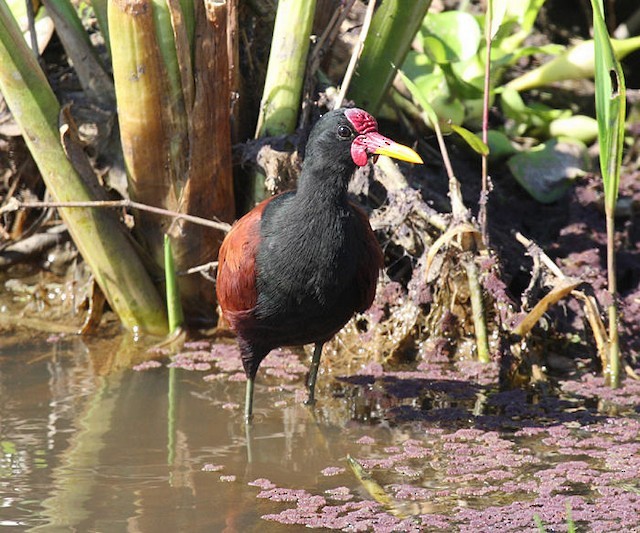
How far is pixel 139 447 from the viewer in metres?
4.07

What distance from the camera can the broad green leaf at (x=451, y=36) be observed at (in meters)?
5.92

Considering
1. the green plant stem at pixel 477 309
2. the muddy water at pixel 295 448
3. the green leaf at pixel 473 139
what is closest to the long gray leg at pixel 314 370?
the muddy water at pixel 295 448

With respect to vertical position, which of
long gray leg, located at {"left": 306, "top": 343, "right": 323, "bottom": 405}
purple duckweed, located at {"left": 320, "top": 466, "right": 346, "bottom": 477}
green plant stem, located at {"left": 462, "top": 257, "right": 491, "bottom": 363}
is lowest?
purple duckweed, located at {"left": 320, "top": 466, "right": 346, "bottom": 477}

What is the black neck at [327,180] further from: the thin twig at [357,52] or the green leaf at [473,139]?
the thin twig at [357,52]

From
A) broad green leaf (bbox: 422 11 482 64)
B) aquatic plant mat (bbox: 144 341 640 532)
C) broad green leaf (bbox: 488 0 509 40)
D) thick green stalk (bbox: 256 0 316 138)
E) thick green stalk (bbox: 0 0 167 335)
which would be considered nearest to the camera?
aquatic plant mat (bbox: 144 341 640 532)

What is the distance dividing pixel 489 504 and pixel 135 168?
242cm

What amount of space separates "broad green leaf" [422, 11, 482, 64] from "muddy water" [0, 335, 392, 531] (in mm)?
2353

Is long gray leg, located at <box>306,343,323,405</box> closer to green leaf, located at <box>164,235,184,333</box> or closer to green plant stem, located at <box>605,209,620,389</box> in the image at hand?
green leaf, located at <box>164,235,184,333</box>

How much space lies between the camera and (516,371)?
183 inches

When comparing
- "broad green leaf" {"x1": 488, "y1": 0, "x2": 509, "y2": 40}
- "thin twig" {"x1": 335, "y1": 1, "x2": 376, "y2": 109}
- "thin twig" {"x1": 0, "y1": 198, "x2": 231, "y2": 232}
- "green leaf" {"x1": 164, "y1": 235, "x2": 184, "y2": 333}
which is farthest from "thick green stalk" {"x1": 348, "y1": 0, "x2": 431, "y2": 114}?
"green leaf" {"x1": 164, "y1": 235, "x2": 184, "y2": 333}

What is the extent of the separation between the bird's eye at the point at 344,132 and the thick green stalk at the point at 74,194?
166cm

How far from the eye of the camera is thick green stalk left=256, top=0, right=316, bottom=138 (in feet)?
15.9

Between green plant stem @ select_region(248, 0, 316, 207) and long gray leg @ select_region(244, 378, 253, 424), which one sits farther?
green plant stem @ select_region(248, 0, 316, 207)

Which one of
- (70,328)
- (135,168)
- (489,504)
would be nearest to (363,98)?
(135,168)
